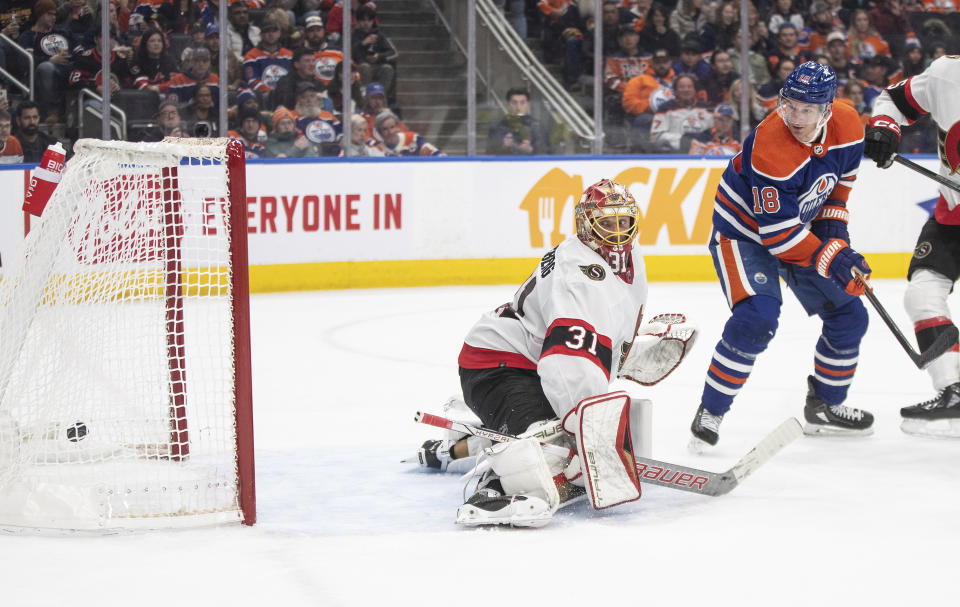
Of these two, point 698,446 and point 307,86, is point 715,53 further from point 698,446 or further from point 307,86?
point 698,446

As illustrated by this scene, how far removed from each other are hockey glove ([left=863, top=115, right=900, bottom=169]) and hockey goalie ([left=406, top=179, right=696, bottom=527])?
99cm

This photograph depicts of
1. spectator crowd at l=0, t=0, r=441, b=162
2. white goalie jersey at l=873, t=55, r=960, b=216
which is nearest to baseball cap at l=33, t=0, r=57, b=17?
spectator crowd at l=0, t=0, r=441, b=162

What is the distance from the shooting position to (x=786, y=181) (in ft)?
11.6

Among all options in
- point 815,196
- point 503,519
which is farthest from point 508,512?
point 815,196

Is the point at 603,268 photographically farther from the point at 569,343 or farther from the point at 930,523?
the point at 930,523

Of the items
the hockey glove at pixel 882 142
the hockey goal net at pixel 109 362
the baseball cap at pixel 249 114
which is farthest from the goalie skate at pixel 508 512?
the baseball cap at pixel 249 114

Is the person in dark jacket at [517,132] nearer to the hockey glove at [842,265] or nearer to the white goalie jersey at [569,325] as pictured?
the hockey glove at [842,265]

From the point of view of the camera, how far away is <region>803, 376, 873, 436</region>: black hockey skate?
155 inches

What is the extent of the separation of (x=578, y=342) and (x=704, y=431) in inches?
38.6

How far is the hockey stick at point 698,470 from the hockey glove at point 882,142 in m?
1.21

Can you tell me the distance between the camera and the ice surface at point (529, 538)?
245 cm

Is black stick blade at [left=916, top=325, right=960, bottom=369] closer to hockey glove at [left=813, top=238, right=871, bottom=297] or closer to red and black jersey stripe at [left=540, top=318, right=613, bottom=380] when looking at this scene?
hockey glove at [left=813, top=238, right=871, bottom=297]

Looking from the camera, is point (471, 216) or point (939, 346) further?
point (471, 216)

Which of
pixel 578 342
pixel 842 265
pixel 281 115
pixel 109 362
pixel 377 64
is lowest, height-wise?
pixel 109 362
